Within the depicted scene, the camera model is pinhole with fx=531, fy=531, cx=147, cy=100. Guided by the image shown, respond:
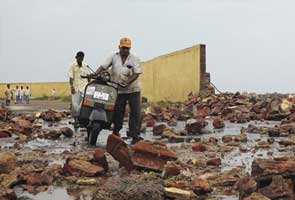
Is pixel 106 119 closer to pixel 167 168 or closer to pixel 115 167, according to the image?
pixel 115 167

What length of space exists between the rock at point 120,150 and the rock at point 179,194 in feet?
4.03

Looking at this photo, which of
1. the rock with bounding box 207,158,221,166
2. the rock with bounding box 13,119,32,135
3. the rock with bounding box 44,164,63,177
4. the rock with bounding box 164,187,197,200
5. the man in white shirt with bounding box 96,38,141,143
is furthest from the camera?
the rock with bounding box 13,119,32,135

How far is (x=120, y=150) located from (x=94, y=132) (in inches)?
92.2

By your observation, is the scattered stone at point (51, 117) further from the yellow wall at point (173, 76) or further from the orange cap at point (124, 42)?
the yellow wall at point (173, 76)

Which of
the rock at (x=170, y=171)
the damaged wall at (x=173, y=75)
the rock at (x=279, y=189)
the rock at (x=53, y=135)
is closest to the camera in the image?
the rock at (x=279, y=189)

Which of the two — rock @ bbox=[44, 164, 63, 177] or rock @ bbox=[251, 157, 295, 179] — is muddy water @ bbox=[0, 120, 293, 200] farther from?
rock @ bbox=[44, 164, 63, 177]


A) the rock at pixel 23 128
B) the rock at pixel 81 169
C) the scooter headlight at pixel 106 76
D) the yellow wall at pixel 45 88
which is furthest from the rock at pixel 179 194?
the yellow wall at pixel 45 88

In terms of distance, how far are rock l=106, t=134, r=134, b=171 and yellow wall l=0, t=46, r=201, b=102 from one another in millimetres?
17368

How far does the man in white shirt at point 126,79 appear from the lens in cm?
829

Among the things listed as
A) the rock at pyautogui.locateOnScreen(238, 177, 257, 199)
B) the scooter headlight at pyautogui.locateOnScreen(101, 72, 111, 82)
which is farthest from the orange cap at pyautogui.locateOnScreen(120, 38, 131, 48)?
the rock at pyautogui.locateOnScreen(238, 177, 257, 199)

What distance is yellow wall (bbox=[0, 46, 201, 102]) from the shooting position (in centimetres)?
2361

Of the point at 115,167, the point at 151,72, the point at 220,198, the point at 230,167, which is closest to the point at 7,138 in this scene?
the point at 115,167

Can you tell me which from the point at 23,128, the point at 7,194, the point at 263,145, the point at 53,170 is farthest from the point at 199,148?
the point at 23,128

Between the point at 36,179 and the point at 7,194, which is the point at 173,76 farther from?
the point at 7,194
